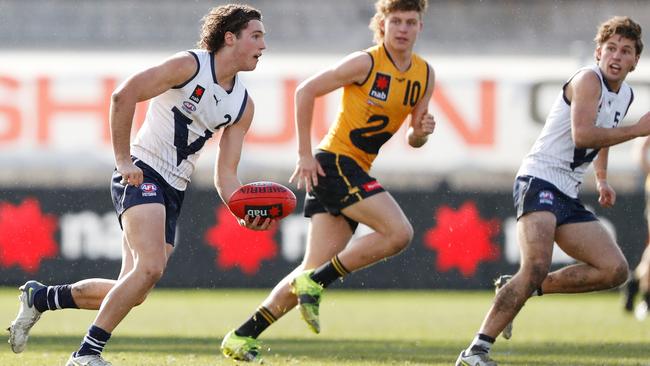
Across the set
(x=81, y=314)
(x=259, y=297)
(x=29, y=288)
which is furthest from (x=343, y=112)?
(x=259, y=297)

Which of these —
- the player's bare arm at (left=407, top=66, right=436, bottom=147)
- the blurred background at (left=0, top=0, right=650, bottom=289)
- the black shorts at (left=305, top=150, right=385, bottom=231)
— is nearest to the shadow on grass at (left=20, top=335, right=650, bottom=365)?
the black shorts at (left=305, top=150, right=385, bottom=231)

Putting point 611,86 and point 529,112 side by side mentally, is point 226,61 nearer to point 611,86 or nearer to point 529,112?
point 611,86

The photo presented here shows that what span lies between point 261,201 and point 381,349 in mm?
2249

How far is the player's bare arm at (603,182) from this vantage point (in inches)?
321

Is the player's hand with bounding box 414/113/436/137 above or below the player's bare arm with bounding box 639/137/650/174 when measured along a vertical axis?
above

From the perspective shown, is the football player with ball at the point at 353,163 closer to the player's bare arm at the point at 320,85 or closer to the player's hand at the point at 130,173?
the player's bare arm at the point at 320,85

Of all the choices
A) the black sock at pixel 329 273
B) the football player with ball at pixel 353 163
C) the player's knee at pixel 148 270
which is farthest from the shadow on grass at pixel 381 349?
the player's knee at pixel 148 270

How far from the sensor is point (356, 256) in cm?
791

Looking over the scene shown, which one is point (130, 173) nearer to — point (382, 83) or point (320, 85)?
point (320, 85)

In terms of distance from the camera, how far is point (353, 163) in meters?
8.19

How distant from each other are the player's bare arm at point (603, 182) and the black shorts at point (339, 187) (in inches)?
53.2

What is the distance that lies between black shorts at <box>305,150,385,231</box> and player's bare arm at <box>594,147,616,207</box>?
1352 mm

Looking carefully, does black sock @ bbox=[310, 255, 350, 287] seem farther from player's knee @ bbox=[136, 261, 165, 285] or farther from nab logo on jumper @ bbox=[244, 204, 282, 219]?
player's knee @ bbox=[136, 261, 165, 285]

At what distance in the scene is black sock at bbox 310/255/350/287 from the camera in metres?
7.90
